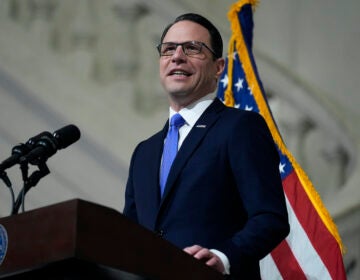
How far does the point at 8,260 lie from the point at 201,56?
947mm

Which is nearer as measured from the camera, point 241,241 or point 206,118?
point 241,241

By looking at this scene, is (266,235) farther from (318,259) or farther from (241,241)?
(318,259)

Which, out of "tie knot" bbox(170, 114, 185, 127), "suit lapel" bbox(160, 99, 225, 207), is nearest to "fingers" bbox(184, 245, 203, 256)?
"suit lapel" bbox(160, 99, 225, 207)

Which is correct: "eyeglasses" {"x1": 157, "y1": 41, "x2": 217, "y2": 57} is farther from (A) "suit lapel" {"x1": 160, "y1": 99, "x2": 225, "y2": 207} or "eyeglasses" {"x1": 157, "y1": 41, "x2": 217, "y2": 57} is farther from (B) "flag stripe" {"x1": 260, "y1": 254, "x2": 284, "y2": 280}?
(B) "flag stripe" {"x1": 260, "y1": 254, "x2": 284, "y2": 280}

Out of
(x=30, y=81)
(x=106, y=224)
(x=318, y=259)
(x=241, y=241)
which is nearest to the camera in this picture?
(x=106, y=224)

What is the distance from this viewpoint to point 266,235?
3.36 meters

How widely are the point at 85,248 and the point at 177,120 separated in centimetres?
85

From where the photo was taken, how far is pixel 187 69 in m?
3.68

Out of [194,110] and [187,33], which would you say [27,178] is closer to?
[194,110]

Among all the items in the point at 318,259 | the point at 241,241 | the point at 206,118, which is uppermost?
the point at 206,118

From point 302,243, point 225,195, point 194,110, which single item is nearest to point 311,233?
point 302,243

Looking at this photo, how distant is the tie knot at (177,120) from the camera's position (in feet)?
12.1

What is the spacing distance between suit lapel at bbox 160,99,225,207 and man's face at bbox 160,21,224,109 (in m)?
0.06

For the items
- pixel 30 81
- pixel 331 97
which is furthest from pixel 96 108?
pixel 331 97
